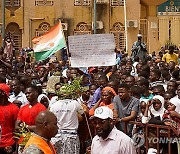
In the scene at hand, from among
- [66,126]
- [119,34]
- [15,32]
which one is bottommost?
[66,126]

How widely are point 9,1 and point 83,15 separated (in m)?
3.85

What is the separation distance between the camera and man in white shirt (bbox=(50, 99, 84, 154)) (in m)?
8.27

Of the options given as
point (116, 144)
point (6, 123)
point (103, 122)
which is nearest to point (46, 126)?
point (103, 122)

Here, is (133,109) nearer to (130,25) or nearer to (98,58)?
(98,58)

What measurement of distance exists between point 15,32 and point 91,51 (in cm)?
1658

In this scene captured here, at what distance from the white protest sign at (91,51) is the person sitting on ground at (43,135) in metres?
6.26

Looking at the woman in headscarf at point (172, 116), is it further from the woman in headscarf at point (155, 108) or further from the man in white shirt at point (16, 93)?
the man in white shirt at point (16, 93)

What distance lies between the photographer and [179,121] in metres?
7.15

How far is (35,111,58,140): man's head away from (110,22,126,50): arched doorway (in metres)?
22.3

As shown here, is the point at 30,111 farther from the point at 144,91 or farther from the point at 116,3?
the point at 116,3

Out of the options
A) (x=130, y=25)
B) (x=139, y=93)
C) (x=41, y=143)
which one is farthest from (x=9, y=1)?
(x=41, y=143)

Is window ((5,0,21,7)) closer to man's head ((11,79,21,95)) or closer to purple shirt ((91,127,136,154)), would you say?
man's head ((11,79,21,95))

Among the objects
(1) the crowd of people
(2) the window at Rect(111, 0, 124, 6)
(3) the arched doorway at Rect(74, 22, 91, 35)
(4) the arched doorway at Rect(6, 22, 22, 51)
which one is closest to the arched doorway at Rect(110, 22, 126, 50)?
(2) the window at Rect(111, 0, 124, 6)

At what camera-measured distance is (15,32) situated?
27.9 meters
